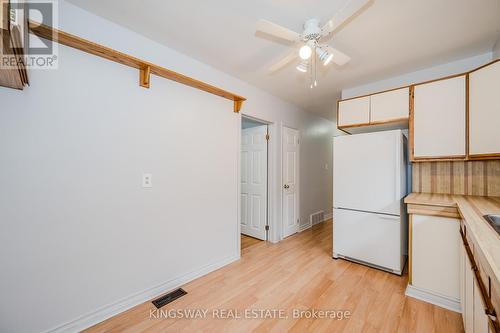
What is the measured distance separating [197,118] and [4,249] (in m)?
1.73

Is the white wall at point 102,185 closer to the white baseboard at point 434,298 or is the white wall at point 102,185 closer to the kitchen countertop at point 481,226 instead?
the white baseboard at point 434,298

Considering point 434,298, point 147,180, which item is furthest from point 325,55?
point 434,298

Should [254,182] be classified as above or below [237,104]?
below

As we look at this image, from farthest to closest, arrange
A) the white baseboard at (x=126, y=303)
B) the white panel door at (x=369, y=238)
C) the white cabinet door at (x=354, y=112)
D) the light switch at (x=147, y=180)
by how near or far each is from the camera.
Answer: the white cabinet door at (x=354, y=112) < the white panel door at (x=369, y=238) < the light switch at (x=147, y=180) < the white baseboard at (x=126, y=303)

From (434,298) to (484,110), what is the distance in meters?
1.71

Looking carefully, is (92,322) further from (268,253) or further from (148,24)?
(148,24)

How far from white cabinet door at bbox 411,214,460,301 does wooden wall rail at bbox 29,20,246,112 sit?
243 centimetres

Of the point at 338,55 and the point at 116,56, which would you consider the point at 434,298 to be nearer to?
the point at 338,55

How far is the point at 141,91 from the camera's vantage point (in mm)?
1834

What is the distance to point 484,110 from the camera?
176 cm

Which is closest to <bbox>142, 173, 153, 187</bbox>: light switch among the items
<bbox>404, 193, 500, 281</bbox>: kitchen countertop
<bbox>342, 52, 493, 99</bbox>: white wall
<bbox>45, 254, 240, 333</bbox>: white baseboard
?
<bbox>45, 254, 240, 333</bbox>: white baseboard

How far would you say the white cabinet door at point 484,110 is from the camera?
1.67m

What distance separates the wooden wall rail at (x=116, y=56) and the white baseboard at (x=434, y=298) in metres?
2.77

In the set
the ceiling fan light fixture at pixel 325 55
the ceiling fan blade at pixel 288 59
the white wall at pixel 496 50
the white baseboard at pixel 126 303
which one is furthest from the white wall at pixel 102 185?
the white wall at pixel 496 50
